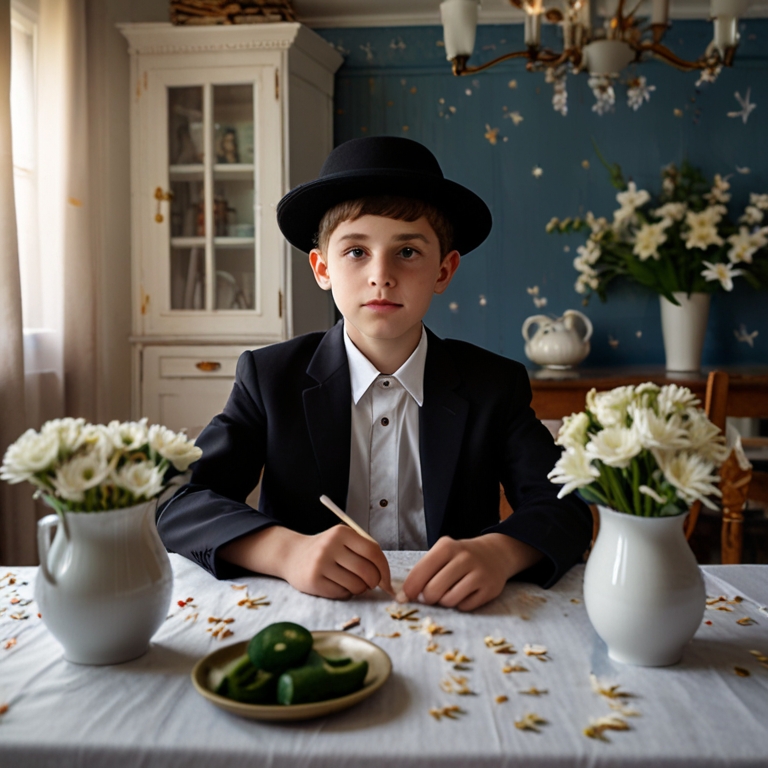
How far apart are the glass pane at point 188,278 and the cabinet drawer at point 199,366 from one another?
0.73 feet

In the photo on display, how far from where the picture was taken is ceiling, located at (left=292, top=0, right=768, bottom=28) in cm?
305

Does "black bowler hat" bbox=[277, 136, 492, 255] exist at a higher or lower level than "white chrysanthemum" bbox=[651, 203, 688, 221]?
lower

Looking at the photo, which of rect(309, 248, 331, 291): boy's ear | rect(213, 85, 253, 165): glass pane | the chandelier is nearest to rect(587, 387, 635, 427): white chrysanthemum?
rect(309, 248, 331, 291): boy's ear

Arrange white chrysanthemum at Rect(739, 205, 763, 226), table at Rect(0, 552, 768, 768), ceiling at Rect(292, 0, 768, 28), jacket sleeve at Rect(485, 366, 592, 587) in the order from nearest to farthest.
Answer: table at Rect(0, 552, 768, 768) < jacket sleeve at Rect(485, 366, 592, 587) < white chrysanthemum at Rect(739, 205, 763, 226) < ceiling at Rect(292, 0, 768, 28)

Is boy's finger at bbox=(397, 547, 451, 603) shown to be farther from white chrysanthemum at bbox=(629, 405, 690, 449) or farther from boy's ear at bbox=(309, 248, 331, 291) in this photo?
boy's ear at bbox=(309, 248, 331, 291)

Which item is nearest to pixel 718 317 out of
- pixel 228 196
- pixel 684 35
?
pixel 684 35

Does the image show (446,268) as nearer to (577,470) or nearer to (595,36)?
(577,470)

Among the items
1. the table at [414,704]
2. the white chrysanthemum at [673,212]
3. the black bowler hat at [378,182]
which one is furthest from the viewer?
the white chrysanthemum at [673,212]

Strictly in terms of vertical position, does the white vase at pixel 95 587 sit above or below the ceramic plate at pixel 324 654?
above

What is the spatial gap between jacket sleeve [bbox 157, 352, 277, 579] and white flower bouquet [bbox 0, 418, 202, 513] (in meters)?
0.26

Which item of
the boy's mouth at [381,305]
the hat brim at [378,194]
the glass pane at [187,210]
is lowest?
the boy's mouth at [381,305]

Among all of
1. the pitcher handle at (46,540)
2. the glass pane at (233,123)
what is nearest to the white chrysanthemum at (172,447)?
the pitcher handle at (46,540)

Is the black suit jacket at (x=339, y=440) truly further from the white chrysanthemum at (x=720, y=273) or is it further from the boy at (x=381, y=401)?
the white chrysanthemum at (x=720, y=273)

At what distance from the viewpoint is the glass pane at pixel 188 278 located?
9.73 feet
